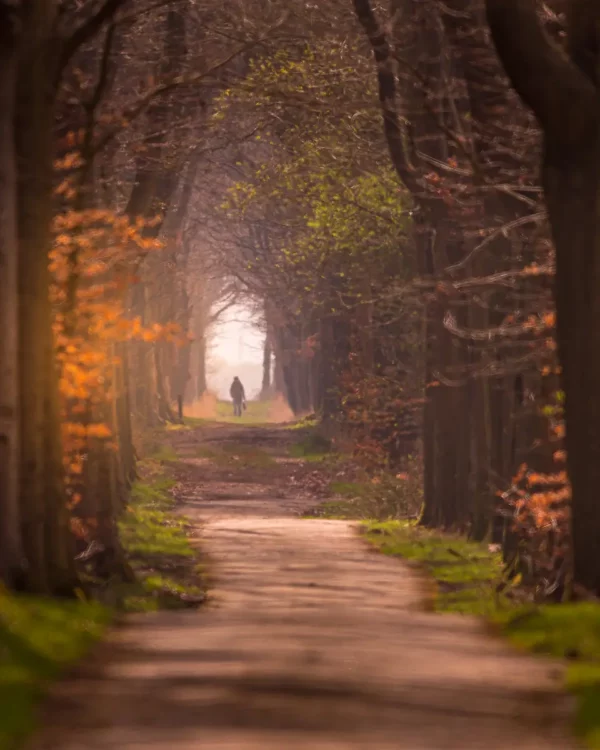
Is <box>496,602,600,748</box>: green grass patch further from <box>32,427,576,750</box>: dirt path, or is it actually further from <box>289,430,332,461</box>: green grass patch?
<box>289,430,332,461</box>: green grass patch

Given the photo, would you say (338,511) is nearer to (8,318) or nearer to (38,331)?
(38,331)

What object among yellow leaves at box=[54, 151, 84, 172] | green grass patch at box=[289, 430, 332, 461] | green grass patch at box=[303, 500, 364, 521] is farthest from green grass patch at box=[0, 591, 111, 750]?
green grass patch at box=[289, 430, 332, 461]

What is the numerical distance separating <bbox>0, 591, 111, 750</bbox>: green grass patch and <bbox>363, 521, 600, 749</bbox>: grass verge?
2.79m

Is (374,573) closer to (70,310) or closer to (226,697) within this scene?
(70,310)

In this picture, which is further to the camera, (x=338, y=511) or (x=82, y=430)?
(x=338, y=511)

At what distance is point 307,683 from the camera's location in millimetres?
8625

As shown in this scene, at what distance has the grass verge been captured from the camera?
8.90 metres

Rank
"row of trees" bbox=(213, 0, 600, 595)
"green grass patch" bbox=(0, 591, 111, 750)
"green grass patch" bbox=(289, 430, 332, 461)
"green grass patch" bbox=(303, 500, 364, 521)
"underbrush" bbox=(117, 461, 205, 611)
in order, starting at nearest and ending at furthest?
"green grass patch" bbox=(0, 591, 111, 750) < "row of trees" bbox=(213, 0, 600, 595) < "underbrush" bbox=(117, 461, 205, 611) < "green grass patch" bbox=(303, 500, 364, 521) < "green grass patch" bbox=(289, 430, 332, 461)

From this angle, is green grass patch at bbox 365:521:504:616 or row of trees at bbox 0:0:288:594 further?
green grass patch at bbox 365:521:504:616

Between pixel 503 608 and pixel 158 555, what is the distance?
6.83 metres

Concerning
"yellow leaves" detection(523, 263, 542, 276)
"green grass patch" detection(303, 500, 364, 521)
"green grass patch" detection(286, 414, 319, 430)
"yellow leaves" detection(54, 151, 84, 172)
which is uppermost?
"yellow leaves" detection(54, 151, 84, 172)

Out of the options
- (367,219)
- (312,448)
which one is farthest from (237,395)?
(367,219)

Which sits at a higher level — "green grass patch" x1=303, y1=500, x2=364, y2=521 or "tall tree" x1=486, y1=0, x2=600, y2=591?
"tall tree" x1=486, y1=0, x2=600, y2=591

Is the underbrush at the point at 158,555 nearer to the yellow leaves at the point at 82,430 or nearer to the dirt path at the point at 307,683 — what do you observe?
the dirt path at the point at 307,683
